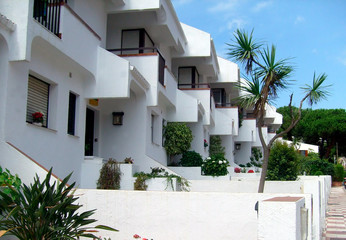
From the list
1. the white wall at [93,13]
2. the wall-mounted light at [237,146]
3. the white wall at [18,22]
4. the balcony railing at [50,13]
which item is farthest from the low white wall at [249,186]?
the wall-mounted light at [237,146]

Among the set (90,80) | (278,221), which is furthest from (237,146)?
(278,221)

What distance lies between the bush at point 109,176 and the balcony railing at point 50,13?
13.2ft

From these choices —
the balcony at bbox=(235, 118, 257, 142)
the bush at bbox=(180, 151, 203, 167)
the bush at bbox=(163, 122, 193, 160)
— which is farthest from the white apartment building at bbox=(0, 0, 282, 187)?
the balcony at bbox=(235, 118, 257, 142)

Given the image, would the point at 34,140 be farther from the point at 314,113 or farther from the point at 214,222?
the point at 314,113

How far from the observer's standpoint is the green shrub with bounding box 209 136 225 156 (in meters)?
26.7

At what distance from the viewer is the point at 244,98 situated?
532 inches

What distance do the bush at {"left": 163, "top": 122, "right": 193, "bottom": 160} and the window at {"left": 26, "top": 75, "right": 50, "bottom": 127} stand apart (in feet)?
27.0

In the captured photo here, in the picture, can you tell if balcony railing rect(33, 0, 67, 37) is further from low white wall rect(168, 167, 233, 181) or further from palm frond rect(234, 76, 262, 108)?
low white wall rect(168, 167, 233, 181)

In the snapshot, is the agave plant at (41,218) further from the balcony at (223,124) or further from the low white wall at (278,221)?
the balcony at (223,124)

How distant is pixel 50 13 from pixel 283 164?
10.8 m

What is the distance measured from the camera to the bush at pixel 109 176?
11803 millimetres

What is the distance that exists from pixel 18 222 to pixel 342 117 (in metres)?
53.4

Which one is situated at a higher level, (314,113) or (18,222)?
(314,113)

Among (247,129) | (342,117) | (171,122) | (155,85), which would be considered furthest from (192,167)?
(342,117)
